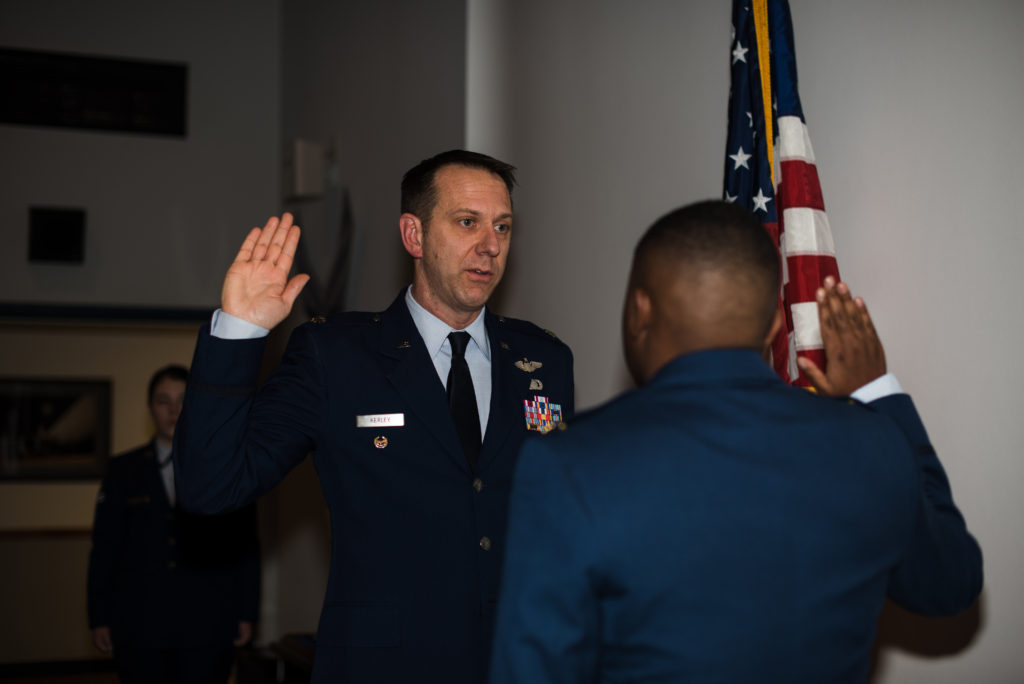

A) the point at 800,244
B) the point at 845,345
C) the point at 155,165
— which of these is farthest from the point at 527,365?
the point at 155,165

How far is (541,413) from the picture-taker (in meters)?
2.01

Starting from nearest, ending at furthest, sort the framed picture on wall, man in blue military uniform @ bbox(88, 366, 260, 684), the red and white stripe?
the red and white stripe, man in blue military uniform @ bbox(88, 366, 260, 684), the framed picture on wall

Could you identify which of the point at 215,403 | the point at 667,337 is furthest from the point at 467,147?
the point at 667,337

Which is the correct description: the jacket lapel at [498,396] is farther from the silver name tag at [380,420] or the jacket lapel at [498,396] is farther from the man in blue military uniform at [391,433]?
the silver name tag at [380,420]

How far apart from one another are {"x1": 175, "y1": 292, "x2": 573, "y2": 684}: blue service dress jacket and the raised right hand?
155 millimetres

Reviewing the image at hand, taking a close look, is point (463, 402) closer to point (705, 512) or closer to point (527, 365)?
point (527, 365)

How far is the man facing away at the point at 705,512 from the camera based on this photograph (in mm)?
1046

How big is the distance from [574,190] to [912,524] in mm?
2053

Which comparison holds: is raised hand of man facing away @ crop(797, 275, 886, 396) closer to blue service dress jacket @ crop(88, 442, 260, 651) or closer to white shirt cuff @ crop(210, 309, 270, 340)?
white shirt cuff @ crop(210, 309, 270, 340)

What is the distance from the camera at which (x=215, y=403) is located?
1562 mm

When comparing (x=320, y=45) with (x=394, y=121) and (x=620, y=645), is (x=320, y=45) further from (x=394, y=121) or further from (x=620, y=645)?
(x=620, y=645)

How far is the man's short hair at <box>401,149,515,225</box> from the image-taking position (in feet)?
6.81

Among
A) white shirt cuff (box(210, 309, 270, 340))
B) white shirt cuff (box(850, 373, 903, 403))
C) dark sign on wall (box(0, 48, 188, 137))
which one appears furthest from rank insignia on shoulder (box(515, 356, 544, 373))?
dark sign on wall (box(0, 48, 188, 137))

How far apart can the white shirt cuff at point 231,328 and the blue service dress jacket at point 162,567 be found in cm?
245
